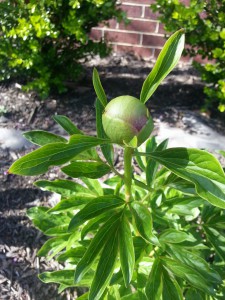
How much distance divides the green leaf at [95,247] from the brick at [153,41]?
399 centimetres

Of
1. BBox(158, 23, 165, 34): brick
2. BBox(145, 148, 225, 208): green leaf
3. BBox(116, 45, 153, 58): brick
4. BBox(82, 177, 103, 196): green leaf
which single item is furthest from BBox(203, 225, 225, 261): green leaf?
BBox(116, 45, 153, 58): brick

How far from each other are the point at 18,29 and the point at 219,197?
9.14 ft

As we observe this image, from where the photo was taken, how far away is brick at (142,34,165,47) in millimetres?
5105

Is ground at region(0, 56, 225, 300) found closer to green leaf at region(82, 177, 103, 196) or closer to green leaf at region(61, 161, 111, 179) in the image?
green leaf at region(82, 177, 103, 196)

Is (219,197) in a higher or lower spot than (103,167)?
higher

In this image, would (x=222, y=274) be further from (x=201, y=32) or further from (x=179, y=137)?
(x=201, y=32)

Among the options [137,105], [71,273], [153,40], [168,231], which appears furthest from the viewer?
[153,40]

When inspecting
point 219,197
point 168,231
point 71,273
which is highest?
point 219,197

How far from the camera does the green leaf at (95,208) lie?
138 cm

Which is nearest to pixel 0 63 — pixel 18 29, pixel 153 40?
pixel 18 29

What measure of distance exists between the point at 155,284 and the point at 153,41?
399cm

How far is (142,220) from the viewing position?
1427mm

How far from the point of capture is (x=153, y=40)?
5.15m

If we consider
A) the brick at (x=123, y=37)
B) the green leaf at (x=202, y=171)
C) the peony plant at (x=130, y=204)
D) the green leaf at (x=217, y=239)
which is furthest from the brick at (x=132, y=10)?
the green leaf at (x=202, y=171)
